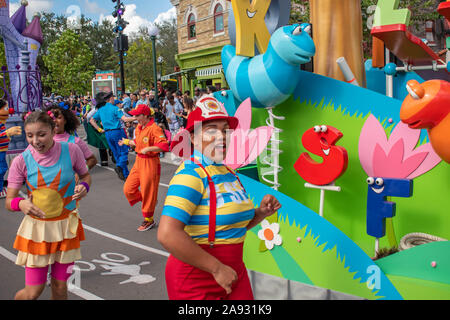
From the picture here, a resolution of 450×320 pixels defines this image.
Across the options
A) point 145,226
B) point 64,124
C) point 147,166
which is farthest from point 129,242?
point 64,124

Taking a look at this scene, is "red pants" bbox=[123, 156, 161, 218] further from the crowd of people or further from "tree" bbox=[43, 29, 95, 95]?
"tree" bbox=[43, 29, 95, 95]

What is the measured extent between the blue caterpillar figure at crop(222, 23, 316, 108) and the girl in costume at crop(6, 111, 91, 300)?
1.80 metres

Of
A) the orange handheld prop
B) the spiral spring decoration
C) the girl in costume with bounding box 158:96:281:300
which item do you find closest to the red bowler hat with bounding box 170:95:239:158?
the girl in costume with bounding box 158:96:281:300

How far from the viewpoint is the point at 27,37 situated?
18531mm

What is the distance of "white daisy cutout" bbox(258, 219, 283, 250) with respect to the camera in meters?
3.91

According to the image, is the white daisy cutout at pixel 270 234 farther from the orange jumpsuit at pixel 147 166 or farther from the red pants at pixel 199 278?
the orange jumpsuit at pixel 147 166

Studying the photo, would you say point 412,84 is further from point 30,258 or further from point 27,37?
point 27,37

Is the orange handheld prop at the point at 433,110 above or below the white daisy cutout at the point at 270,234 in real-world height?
above

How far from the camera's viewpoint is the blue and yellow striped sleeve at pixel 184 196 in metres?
2.15

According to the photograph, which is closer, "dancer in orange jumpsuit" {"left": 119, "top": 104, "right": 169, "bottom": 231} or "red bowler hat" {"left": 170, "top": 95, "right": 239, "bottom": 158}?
"red bowler hat" {"left": 170, "top": 95, "right": 239, "bottom": 158}

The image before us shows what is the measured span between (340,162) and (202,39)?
22.9 meters

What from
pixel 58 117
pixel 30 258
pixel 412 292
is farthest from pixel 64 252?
pixel 412 292

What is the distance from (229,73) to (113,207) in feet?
15.7

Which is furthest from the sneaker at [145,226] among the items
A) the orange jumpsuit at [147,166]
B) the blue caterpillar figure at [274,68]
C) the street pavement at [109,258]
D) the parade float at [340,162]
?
the blue caterpillar figure at [274,68]
